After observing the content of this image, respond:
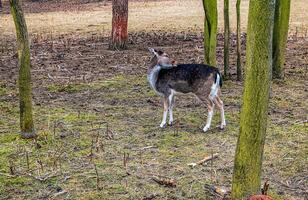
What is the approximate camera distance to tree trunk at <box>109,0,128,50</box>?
14.0m

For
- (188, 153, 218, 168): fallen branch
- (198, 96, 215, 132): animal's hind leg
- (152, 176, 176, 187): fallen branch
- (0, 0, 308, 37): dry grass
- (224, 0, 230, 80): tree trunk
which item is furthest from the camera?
(0, 0, 308, 37): dry grass

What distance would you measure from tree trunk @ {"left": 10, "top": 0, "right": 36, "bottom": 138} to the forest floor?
0.67 feet

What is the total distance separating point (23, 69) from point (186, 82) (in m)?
2.20

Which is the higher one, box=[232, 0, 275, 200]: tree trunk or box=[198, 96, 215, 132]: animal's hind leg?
box=[232, 0, 275, 200]: tree trunk

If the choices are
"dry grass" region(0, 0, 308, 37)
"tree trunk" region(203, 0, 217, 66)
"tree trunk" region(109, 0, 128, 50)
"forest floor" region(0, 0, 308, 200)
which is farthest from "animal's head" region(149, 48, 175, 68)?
"dry grass" region(0, 0, 308, 37)

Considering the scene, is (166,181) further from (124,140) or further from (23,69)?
(23,69)

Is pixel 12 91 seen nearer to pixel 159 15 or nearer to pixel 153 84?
pixel 153 84

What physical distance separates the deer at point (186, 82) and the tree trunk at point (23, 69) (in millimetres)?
1824

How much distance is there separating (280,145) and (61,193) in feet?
9.24

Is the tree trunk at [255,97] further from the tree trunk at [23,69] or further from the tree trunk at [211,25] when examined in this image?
the tree trunk at [211,25]

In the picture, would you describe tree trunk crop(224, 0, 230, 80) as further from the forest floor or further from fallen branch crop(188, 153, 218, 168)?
fallen branch crop(188, 153, 218, 168)

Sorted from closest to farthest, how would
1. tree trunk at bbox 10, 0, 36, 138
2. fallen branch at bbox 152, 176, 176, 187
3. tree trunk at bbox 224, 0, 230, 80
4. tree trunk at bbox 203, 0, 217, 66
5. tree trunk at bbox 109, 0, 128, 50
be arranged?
1. fallen branch at bbox 152, 176, 176, 187
2. tree trunk at bbox 10, 0, 36, 138
3. tree trunk at bbox 203, 0, 217, 66
4. tree trunk at bbox 224, 0, 230, 80
5. tree trunk at bbox 109, 0, 128, 50

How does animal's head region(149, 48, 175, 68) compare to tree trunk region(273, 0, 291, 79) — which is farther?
tree trunk region(273, 0, 291, 79)

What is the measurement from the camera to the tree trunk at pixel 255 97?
3.88m
